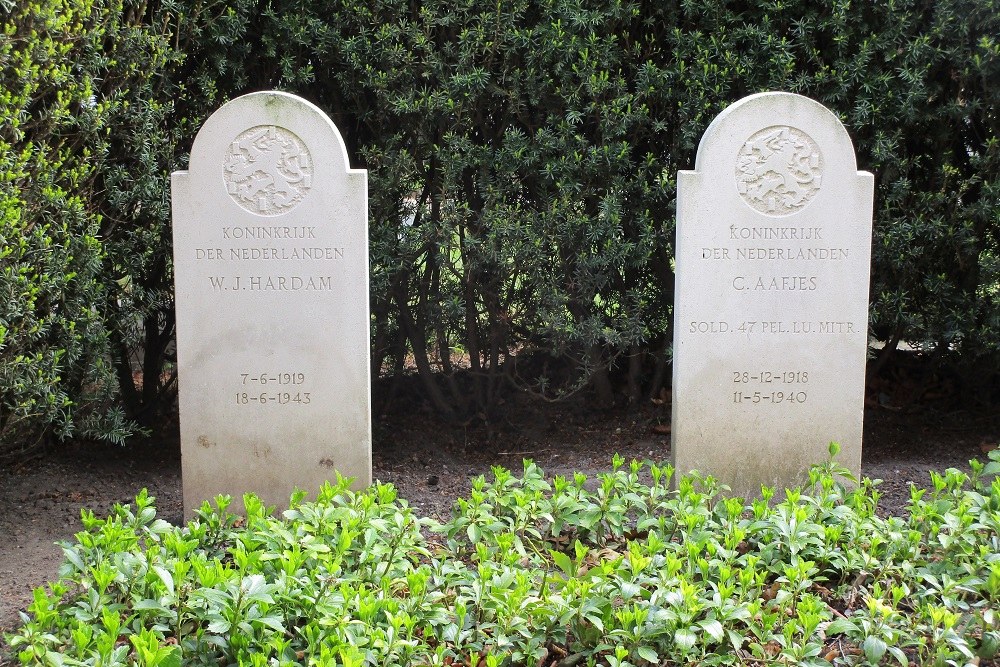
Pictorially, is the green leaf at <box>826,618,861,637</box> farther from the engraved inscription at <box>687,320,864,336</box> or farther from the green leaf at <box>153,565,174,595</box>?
the green leaf at <box>153,565,174,595</box>

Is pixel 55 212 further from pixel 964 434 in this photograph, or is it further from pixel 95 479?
pixel 964 434

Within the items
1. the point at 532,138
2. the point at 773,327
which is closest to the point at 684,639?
the point at 773,327

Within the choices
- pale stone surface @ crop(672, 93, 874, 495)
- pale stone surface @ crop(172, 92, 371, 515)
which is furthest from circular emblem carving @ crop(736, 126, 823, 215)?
pale stone surface @ crop(172, 92, 371, 515)

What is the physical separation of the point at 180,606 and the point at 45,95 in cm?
291

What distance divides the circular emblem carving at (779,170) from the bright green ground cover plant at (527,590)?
1488 millimetres

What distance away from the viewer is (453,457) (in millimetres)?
6035

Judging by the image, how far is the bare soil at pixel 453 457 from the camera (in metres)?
5.06

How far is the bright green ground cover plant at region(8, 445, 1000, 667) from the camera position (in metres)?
2.96

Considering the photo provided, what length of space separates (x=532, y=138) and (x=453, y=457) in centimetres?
201

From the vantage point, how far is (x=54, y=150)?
15.6ft

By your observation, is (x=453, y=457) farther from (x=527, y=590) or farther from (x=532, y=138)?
(x=527, y=590)

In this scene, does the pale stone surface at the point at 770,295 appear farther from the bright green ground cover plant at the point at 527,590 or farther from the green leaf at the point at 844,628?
the green leaf at the point at 844,628

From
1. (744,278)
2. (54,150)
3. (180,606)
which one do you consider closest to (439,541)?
(180,606)

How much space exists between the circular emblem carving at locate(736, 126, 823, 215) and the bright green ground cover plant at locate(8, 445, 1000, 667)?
1488 mm
